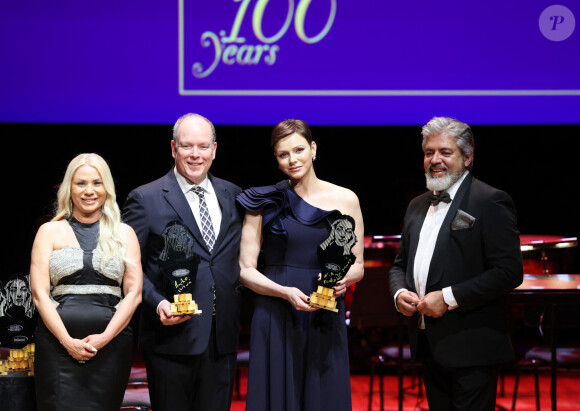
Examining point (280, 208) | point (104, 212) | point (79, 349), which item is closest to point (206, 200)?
point (280, 208)

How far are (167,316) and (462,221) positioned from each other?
4.36ft

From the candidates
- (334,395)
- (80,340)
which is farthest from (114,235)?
(334,395)

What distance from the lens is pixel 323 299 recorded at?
315cm

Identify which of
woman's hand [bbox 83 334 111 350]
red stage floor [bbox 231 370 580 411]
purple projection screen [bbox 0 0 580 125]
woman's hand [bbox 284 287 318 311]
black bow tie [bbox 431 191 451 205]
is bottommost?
red stage floor [bbox 231 370 580 411]

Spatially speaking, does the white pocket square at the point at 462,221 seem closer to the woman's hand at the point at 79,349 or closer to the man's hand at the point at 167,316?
the man's hand at the point at 167,316

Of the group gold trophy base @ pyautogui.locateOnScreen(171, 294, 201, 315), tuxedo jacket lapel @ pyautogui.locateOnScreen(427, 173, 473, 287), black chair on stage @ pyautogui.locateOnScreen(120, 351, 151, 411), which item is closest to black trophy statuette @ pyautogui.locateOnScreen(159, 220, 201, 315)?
gold trophy base @ pyautogui.locateOnScreen(171, 294, 201, 315)

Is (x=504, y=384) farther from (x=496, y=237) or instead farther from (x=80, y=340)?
(x=80, y=340)

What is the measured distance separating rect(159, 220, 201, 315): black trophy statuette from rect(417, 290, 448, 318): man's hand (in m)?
0.97

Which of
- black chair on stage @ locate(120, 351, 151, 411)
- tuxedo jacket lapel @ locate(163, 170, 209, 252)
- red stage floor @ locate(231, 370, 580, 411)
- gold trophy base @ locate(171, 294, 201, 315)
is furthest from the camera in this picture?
red stage floor @ locate(231, 370, 580, 411)

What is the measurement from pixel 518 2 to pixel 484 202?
293cm

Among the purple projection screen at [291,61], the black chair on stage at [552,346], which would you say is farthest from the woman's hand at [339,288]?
the purple projection screen at [291,61]

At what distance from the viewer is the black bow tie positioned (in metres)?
3.33

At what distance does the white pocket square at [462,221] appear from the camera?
3.21 meters

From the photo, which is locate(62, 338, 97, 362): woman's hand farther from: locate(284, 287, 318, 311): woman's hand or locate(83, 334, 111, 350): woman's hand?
locate(284, 287, 318, 311): woman's hand
